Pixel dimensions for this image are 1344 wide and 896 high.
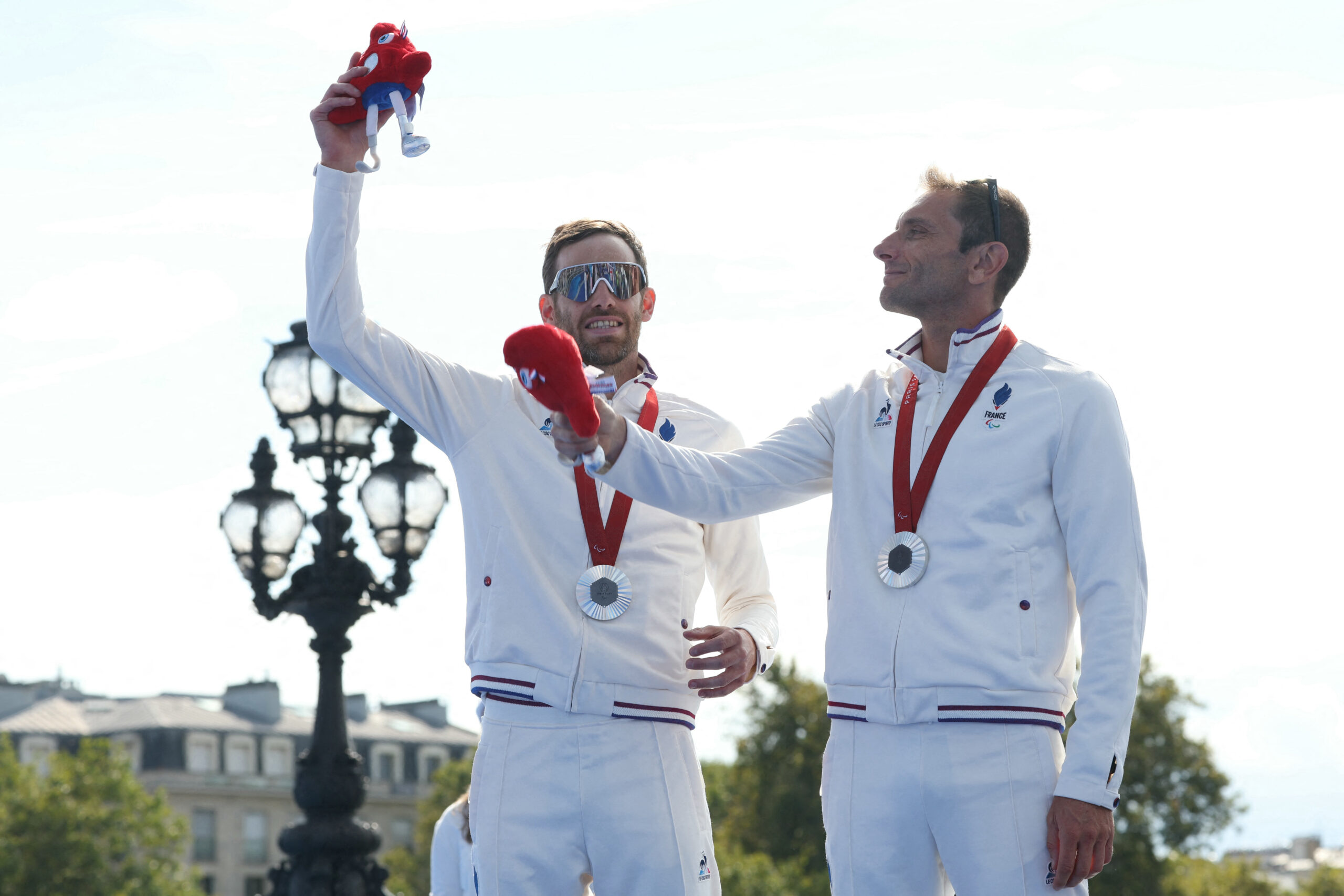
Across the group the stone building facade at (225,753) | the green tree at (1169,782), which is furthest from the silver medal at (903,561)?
the stone building facade at (225,753)

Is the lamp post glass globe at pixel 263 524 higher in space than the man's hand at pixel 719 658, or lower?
higher

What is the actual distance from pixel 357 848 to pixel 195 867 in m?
49.3

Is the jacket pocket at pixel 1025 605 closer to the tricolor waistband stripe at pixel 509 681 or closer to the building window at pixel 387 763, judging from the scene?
the tricolor waistband stripe at pixel 509 681

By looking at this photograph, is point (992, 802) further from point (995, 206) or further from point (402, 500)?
point (402, 500)

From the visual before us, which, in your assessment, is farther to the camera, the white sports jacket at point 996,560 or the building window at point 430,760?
the building window at point 430,760

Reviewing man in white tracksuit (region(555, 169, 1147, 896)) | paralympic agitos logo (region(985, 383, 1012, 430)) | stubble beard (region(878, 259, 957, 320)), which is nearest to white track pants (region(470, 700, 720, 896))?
man in white tracksuit (region(555, 169, 1147, 896))

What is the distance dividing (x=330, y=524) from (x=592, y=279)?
16.0 ft

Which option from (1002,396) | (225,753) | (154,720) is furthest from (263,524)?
(225,753)

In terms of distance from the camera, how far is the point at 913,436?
4512 millimetres

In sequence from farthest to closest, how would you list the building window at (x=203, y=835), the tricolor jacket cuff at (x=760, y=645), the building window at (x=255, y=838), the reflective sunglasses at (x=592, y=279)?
the building window at (x=255, y=838), the building window at (x=203, y=835), the reflective sunglasses at (x=592, y=279), the tricolor jacket cuff at (x=760, y=645)

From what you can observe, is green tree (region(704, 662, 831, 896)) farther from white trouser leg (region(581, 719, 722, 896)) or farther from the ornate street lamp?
white trouser leg (region(581, 719, 722, 896))

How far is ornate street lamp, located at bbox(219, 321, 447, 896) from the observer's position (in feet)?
31.0

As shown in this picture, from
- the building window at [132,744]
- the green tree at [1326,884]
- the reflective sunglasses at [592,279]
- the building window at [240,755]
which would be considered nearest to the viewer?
the reflective sunglasses at [592,279]

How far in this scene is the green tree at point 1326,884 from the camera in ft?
170
